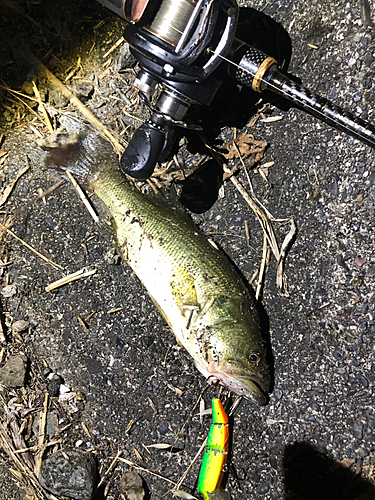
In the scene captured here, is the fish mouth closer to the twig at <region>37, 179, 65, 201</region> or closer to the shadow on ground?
the shadow on ground

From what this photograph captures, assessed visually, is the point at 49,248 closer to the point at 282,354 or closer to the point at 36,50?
the point at 36,50

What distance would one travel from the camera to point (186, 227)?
104 inches

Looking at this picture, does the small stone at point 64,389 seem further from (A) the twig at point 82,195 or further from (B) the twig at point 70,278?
(A) the twig at point 82,195

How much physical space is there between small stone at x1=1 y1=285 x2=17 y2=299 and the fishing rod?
150cm

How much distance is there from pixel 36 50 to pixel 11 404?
A: 3047 millimetres

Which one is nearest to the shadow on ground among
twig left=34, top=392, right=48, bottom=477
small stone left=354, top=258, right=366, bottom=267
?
small stone left=354, top=258, right=366, bottom=267

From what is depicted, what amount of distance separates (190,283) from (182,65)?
1350 millimetres

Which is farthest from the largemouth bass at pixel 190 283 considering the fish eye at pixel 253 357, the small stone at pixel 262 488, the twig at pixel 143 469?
the twig at pixel 143 469

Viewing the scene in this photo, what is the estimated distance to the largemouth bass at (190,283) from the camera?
2346 millimetres

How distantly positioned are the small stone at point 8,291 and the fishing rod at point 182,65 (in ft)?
4.92

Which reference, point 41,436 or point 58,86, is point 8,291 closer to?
point 41,436

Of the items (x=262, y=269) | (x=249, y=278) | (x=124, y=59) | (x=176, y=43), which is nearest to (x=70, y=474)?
(x=249, y=278)

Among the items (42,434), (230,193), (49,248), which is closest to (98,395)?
(42,434)

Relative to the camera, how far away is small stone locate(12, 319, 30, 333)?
289 centimetres
